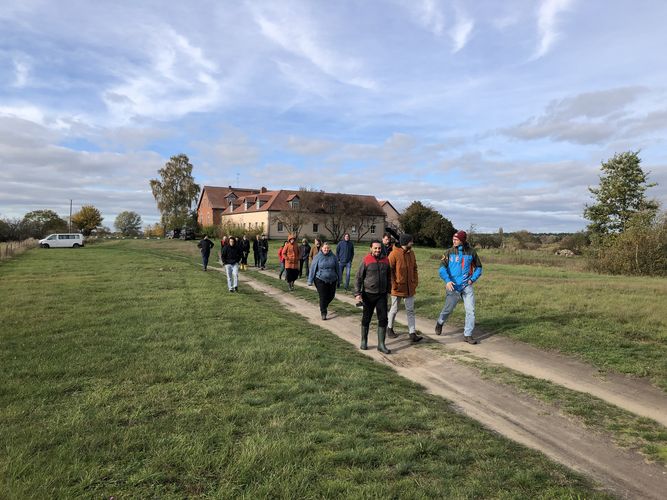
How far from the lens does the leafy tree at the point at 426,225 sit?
2382 inches

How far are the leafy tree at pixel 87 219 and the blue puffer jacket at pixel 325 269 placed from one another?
271ft

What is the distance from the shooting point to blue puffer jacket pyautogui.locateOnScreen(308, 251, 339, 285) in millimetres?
10070

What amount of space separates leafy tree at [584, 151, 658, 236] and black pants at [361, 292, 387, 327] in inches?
1456

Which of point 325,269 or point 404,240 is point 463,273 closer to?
point 404,240

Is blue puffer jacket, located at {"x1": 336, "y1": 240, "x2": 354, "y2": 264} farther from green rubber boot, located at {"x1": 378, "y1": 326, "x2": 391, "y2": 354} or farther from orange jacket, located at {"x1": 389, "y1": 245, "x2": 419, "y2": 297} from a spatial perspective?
green rubber boot, located at {"x1": 378, "y1": 326, "x2": 391, "y2": 354}

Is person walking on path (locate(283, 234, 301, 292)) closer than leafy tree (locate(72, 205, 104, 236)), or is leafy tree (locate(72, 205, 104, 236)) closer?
person walking on path (locate(283, 234, 301, 292))

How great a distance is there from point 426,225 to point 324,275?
5314cm

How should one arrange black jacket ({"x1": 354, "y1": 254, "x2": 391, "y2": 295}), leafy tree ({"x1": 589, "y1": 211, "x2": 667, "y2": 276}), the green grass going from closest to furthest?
1. the green grass
2. black jacket ({"x1": 354, "y1": 254, "x2": 391, "y2": 295})
3. leafy tree ({"x1": 589, "y1": 211, "x2": 667, "y2": 276})

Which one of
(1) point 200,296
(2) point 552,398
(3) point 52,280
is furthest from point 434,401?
(3) point 52,280

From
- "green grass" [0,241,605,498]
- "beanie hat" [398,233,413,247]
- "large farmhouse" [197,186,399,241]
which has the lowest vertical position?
"green grass" [0,241,605,498]

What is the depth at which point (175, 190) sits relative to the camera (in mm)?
70750

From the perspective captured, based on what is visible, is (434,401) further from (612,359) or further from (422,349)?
(612,359)

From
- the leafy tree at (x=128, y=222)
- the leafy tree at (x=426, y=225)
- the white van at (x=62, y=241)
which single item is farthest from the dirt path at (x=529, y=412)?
the leafy tree at (x=128, y=222)

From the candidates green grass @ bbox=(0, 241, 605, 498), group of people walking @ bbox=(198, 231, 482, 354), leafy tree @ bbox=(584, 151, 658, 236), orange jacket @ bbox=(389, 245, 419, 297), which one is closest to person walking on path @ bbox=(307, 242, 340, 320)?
group of people walking @ bbox=(198, 231, 482, 354)
